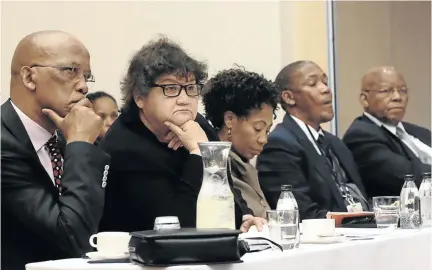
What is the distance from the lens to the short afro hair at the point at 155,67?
2.85 meters

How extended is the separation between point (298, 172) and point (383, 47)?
2.50 m

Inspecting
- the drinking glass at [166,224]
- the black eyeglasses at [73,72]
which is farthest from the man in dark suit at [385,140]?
the drinking glass at [166,224]

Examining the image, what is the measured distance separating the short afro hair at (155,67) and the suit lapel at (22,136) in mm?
474

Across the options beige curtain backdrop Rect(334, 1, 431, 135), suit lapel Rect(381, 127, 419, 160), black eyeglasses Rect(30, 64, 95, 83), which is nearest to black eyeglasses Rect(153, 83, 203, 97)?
black eyeglasses Rect(30, 64, 95, 83)

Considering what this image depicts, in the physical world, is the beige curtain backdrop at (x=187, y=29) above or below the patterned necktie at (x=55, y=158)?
above

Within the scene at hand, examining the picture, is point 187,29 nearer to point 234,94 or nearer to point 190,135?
point 234,94

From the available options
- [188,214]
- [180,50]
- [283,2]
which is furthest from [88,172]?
[283,2]

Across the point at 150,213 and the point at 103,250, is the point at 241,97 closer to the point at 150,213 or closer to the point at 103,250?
the point at 150,213

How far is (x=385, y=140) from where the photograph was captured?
467 centimetres

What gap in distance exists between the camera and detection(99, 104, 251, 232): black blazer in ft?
9.14

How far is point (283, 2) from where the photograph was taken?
5242mm

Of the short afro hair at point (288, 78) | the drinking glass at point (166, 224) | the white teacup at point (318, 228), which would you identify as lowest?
the white teacup at point (318, 228)

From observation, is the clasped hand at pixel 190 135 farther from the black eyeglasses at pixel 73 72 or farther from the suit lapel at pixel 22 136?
the suit lapel at pixel 22 136

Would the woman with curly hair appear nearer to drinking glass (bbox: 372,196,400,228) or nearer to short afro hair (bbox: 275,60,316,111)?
short afro hair (bbox: 275,60,316,111)
